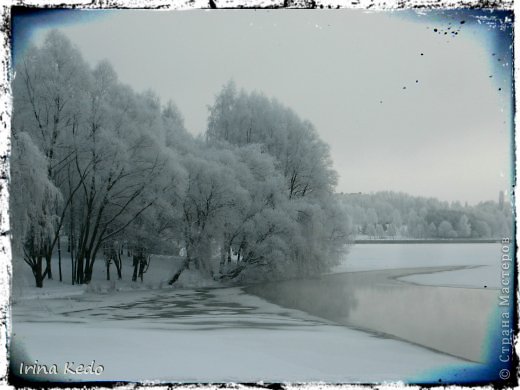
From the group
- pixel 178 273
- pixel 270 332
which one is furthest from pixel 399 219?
pixel 270 332

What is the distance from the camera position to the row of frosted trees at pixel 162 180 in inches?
821

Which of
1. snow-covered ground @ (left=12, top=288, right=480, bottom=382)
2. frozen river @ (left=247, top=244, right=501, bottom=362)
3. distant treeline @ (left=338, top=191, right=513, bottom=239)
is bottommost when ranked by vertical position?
frozen river @ (left=247, top=244, right=501, bottom=362)

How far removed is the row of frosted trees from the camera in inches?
821

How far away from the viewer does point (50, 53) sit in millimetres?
20641

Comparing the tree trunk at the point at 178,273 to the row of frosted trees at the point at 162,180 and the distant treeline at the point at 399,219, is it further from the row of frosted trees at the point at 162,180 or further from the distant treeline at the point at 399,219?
the distant treeline at the point at 399,219

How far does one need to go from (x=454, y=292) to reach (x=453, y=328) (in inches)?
311

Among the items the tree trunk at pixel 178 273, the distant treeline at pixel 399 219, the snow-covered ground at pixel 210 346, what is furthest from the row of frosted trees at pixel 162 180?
the distant treeline at pixel 399 219

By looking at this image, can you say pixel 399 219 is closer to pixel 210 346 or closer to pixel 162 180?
pixel 162 180

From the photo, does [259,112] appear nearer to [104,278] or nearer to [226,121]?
[226,121]

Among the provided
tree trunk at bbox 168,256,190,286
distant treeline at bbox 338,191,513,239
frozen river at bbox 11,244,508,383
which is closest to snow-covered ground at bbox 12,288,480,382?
frozen river at bbox 11,244,508,383

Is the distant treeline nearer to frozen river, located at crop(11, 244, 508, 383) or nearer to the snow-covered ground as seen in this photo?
frozen river, located at crop(11, 244, 508, 383)

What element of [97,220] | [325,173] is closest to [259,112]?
[325,173]

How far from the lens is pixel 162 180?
76.7 ft

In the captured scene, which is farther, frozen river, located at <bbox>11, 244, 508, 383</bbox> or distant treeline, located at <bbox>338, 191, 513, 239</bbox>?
distant treeline, located at <bbox>338, 191, 513, 239</bbox>
